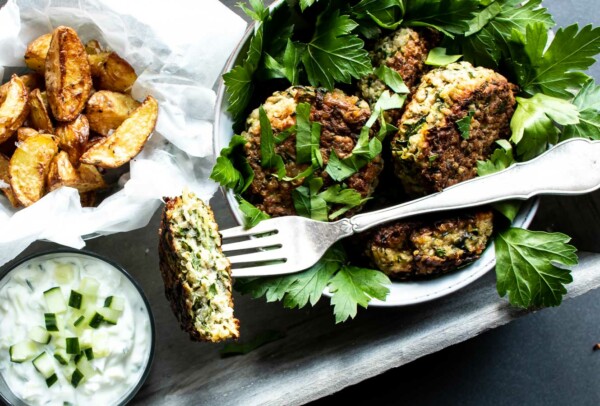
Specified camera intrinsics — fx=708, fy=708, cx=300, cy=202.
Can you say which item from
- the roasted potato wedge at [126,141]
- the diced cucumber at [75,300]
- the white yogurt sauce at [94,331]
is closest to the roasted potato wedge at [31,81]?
the roasted potato wedge at [126,141]

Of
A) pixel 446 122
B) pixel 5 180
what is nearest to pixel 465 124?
pixel 446 122

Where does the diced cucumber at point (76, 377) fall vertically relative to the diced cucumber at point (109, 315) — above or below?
below

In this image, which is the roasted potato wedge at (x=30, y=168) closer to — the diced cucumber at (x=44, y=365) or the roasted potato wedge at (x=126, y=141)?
the roasted potato wedge at (x=126, y=141)

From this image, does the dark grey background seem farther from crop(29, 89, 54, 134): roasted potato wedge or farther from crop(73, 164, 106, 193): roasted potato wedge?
crop(29, 89, 54, 134): roasted potato wedge

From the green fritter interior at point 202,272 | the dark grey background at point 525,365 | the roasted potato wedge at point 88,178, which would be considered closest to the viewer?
the green fritter interior at point 202,272

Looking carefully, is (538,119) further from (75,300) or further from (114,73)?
(75,300)

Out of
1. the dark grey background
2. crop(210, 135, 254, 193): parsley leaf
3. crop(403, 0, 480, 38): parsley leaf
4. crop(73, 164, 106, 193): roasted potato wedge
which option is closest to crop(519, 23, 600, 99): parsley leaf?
crop(403, 0, 480, 38): parsley leaf

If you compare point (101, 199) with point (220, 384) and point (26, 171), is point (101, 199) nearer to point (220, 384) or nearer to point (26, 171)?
point (26, 171)
